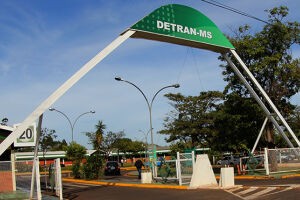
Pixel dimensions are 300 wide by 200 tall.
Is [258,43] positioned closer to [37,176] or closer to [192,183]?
[192,183]

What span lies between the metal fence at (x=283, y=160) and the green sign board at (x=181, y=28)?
796 cm

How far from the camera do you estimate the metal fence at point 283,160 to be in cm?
2258

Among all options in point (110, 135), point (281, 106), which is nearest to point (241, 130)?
point (281, 106)

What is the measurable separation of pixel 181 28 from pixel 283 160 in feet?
40.9

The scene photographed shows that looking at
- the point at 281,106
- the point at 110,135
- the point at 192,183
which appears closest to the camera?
the point at 192,183

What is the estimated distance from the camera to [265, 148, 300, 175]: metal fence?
2258cm

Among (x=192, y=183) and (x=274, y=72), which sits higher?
(x=274, y=72)

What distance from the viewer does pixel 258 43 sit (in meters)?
25.2

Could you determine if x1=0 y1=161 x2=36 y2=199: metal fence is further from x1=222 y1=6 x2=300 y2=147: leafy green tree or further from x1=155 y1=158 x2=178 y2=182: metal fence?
x1=222 y1=6 x2=300 y2=147: leafy green tree

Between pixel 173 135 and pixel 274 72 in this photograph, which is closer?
pixel 274 72

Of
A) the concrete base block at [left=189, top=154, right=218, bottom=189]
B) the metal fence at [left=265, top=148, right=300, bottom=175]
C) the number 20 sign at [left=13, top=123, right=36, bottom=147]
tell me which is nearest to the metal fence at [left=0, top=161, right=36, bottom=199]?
the number 20 sign at [left=13, top=123, right=36, bottom=147]

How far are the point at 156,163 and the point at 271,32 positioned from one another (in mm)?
13379

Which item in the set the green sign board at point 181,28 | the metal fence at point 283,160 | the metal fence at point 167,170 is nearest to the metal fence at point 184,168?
the metal fence at point 167,170

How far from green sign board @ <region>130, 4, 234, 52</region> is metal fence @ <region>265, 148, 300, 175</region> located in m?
7.96
